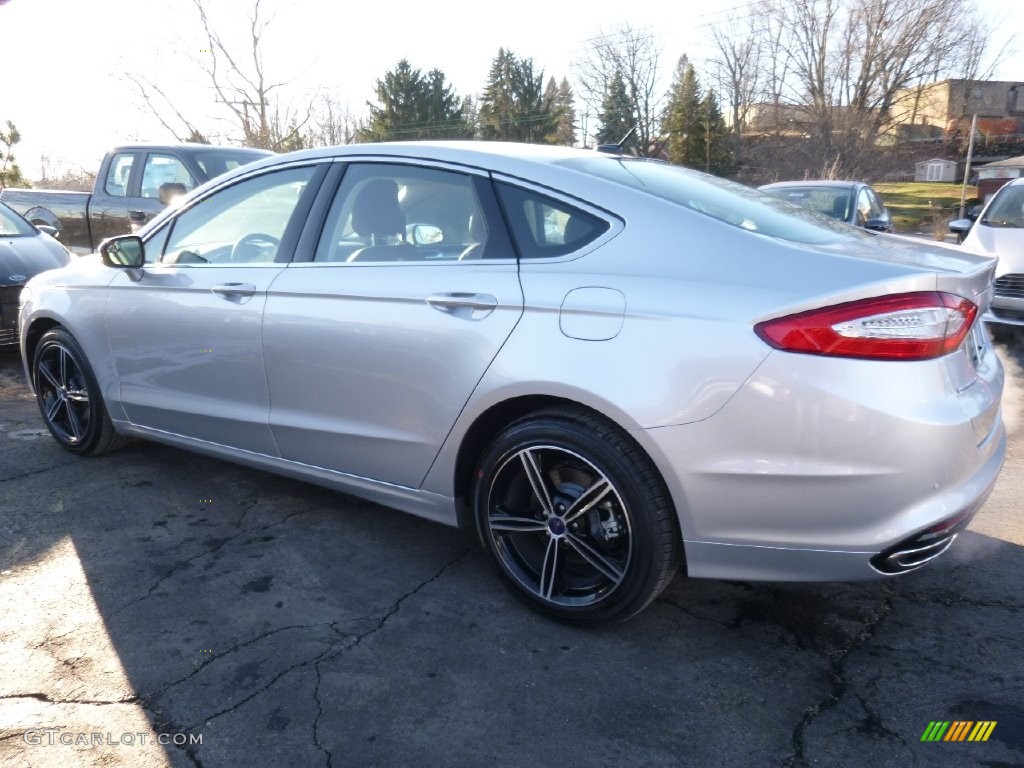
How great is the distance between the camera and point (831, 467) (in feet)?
7.26

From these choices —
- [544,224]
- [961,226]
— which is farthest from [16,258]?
[961,226]

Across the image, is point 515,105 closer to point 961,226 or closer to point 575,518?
point 961,226

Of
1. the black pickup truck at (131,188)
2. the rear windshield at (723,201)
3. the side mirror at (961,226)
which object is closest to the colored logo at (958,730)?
the rear windshield at (723,201)

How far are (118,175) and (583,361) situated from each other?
28.0 ft

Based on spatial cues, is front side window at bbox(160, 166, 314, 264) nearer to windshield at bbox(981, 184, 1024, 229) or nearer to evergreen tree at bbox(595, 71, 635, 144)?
windshield at bbox(981, 184, 1024, 229)

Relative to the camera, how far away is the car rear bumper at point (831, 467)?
218cm

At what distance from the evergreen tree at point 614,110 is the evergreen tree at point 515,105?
3165mm

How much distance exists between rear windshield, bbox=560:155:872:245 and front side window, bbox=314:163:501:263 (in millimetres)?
389

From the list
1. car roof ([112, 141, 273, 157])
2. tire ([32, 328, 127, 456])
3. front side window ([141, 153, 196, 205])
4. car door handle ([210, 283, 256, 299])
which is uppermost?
car roof ([112, 141, 273, 157])

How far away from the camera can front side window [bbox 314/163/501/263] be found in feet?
9.70

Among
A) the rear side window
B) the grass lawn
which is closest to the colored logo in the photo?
the rear side window

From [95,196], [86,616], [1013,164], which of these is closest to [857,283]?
[86,616]

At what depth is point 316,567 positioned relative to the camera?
3.28 m

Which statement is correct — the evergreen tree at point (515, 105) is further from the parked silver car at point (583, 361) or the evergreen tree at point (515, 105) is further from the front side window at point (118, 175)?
the parked silver car at point (583, 361)
